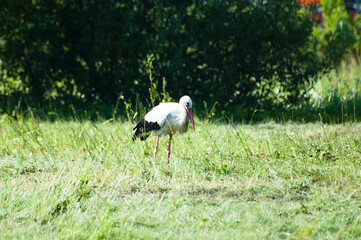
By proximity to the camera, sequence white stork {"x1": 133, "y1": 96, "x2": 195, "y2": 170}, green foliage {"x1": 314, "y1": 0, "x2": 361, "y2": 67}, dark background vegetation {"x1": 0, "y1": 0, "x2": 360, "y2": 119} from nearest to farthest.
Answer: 1. white stork {"x1": 133, "y1": 96, "x2": 195, "y2": 170}
2. dark background vegetation {"x1": 0, "y1": 0, "x2": 360, "y2": 119}
3. green foliage {"x1": 314, "y1": 0, "x2": 361, "y2": 67}

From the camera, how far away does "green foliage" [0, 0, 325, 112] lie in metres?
8.29

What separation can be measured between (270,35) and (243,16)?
0.63 metres

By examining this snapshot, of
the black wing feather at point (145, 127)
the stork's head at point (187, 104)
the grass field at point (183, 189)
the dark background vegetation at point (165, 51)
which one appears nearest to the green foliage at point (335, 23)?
the dark background vegetation at point (165, 51)

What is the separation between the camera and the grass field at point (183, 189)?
337 cm

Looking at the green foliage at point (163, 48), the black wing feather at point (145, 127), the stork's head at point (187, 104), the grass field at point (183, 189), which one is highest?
the green foliage at point (163, 48)

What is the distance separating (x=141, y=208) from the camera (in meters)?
3.74

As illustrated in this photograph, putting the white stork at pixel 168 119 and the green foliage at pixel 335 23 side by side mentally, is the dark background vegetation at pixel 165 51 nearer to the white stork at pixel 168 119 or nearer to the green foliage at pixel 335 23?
the green foliage at pixel 335 23

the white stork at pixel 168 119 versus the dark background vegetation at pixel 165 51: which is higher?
the dark background vegetation at pixel 165 51

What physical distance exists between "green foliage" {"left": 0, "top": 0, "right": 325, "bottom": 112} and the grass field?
2826 millimetres

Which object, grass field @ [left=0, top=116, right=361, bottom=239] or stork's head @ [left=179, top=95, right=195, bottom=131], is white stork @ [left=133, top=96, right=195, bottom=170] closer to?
stork's head @ [left=179, top=95, right=195, bottom=131]

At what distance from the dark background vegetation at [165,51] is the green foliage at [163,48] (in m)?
0.02

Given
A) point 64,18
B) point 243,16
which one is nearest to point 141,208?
point 243,16

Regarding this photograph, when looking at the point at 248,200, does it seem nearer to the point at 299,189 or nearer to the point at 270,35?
the point at 299,189

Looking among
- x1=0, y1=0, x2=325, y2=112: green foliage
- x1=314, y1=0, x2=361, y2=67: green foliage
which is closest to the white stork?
x1=0, y1=0, x2=325, y2=112: green foliage
